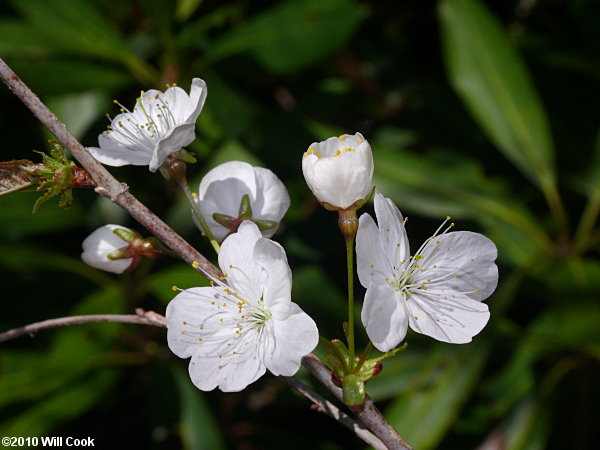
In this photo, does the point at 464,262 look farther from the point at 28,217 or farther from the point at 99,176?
the point at 28,217

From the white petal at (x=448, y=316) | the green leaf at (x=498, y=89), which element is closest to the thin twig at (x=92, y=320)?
the white petal at (x=448, y=316)

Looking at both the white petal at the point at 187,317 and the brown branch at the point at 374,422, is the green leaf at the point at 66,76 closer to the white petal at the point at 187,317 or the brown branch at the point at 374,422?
the white petal at the point at 187,317

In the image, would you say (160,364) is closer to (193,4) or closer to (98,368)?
(98,368)

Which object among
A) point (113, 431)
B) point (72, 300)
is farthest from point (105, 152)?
point (113, 431)

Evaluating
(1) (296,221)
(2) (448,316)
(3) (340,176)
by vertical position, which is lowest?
(1) (296,221)

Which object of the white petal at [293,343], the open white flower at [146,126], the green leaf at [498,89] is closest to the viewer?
the white petal at [293,343]

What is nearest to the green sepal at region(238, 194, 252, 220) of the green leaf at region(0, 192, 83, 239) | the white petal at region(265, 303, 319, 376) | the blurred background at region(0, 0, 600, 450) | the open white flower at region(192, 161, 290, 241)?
the open white flower at region(192, 161, 290, 241)

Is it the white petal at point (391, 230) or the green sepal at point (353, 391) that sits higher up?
the white petal at point (391, 230)

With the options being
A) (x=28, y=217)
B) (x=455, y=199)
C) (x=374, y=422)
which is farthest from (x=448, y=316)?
(x=28, y=217)
